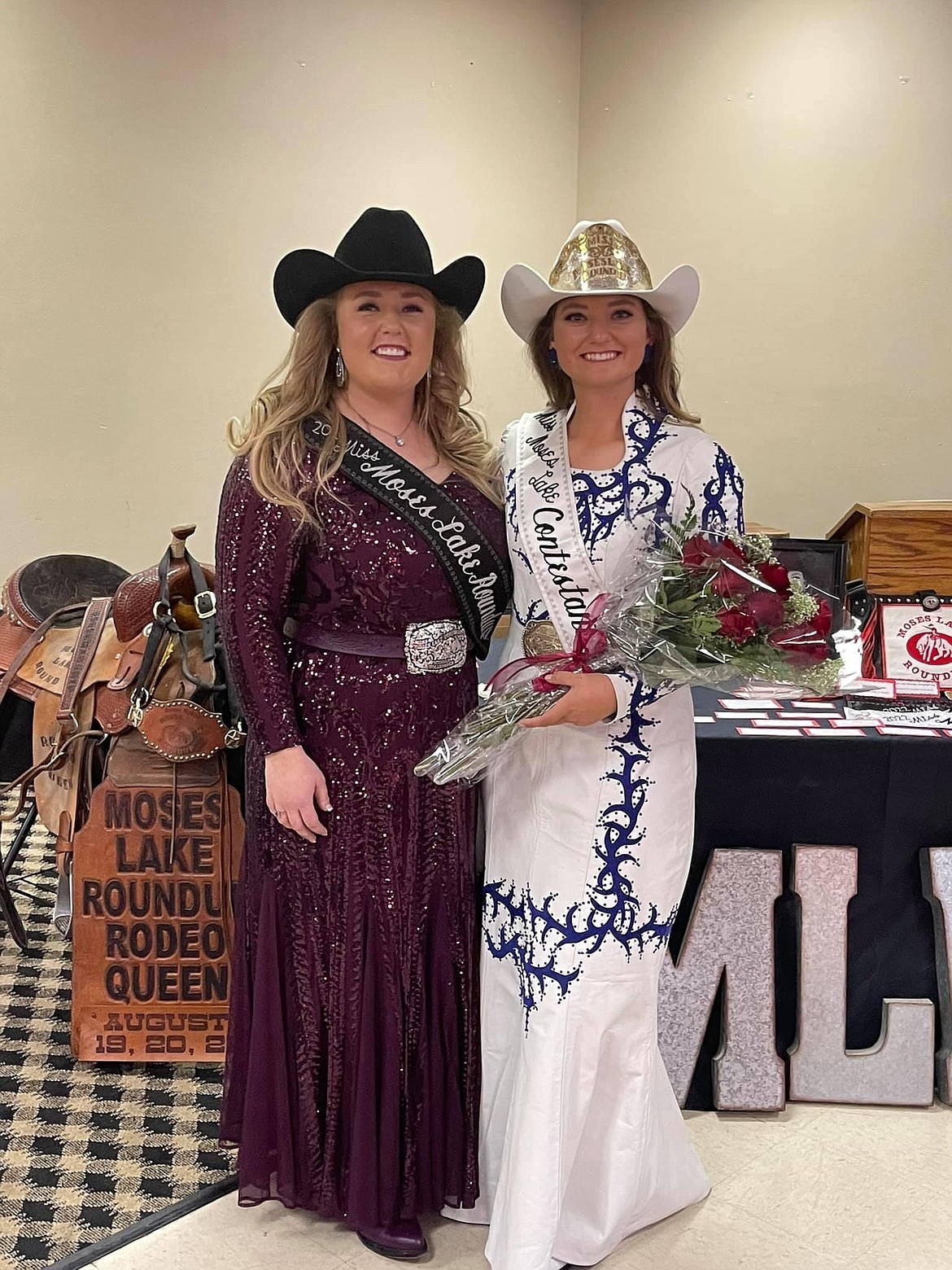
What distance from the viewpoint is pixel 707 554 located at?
5.11ft

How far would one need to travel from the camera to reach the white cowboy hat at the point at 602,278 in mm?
1684

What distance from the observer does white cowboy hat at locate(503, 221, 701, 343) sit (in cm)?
168

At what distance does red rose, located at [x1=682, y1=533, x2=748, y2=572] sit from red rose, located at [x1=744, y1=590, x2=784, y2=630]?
0.05 meters

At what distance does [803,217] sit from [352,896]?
9.65 feet

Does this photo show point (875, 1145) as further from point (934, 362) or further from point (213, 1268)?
point (934, 362)

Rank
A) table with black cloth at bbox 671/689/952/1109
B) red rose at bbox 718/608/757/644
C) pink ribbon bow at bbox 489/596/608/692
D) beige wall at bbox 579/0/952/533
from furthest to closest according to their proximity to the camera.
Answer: beige wall at bbox 579/0/952/533 → table with black cloth at bbox 671/689/952/1109 → pink ribbon bow at bbox 489/596/608/692 → red rose at bbox 718/608/757/644

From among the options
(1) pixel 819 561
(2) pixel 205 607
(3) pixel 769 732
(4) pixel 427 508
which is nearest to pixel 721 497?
(4) pixel 427 508

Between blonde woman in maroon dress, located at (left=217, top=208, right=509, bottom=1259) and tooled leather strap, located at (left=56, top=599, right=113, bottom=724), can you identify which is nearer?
blonde woman in maroon dress, located at (left=217, top=208, right=509, bottom=1259)

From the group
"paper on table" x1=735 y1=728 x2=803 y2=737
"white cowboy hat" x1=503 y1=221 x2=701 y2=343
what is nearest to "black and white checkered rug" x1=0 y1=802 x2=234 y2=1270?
"paper on table" x1=735 y1=728 x2=803 y2=737

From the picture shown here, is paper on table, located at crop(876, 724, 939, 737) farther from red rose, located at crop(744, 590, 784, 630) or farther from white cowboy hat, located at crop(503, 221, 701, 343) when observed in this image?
white cowboy hat, located at crop(503, 221, 701, 343)

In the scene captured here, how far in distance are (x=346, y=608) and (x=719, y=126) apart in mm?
2944

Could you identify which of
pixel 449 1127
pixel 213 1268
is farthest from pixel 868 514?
pixel 213 1268

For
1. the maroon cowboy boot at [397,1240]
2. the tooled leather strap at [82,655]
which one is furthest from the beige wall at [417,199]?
the maroon cowboy boot at [397,1240]

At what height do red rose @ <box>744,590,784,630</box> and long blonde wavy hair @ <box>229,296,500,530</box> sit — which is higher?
long blonde wavy hair @ <box>229,296,500,530</box>
